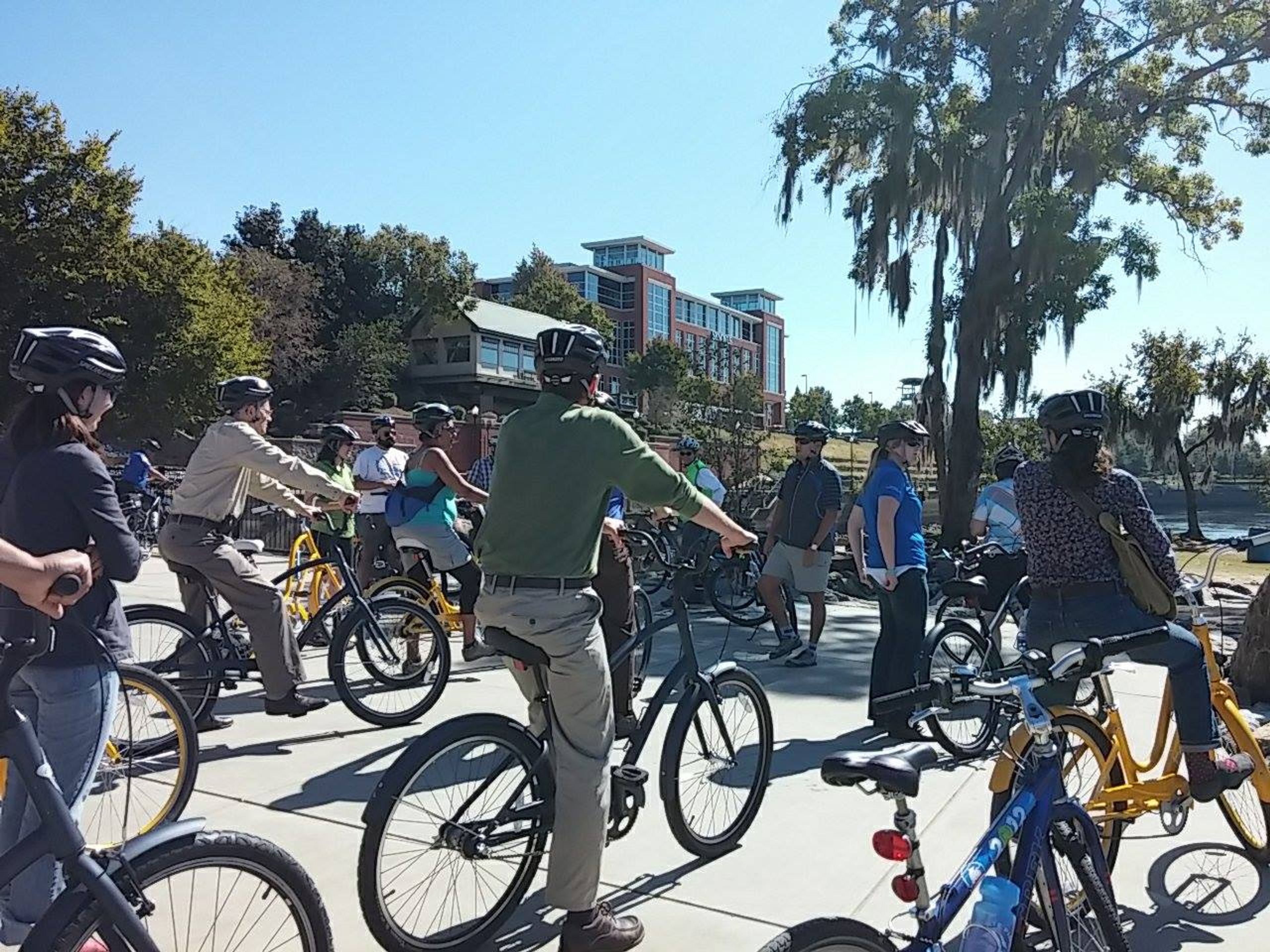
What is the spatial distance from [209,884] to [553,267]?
74557mm

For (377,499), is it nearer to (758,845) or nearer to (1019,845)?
(758,845)

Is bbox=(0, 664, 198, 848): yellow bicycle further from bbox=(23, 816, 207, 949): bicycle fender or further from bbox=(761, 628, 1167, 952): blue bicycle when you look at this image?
bbox=(761, 628, 1167, 952): blue bicycle

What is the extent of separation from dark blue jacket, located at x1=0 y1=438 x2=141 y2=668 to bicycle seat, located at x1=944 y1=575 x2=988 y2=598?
155 inches

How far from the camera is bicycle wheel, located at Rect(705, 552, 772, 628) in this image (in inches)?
393

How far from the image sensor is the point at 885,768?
1.95 m

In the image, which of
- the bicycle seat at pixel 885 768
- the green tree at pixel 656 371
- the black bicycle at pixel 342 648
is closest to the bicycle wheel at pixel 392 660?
the black bicycle at pixel 342 648

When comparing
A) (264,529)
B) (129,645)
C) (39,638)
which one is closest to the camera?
(39,638)

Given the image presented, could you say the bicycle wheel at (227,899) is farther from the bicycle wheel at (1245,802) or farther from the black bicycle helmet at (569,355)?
the bicycle wheel at (1245,802)

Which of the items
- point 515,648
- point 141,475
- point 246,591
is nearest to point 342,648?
Answer: point 246,591

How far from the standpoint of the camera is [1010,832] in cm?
213

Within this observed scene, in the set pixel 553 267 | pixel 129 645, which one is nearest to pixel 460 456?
pixel 129 645

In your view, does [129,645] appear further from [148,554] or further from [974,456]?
[974,456]

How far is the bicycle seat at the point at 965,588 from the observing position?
510 centimetres

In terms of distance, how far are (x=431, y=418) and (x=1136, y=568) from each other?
4.71 meters
